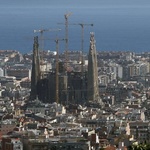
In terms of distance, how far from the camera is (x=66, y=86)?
5703cm

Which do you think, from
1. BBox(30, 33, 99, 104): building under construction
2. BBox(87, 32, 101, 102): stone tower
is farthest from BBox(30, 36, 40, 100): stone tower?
BBox(87, 32, 101, 102): stone tower

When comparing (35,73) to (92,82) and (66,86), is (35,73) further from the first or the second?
(92,82)

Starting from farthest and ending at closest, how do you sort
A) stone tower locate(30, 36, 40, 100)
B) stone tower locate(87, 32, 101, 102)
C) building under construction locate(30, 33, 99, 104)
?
stone tower locate(30, 36, 40, 100), stone tower locate(87, 32, 101, 102), building under construction locate(30, 33, 99, 104)

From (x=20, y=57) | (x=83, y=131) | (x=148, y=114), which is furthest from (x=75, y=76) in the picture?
(x=20, y=57)

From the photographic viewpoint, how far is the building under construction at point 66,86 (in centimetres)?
5600

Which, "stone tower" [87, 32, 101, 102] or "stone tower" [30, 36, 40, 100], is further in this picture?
"stone tower" [30, 36, 40, 100]

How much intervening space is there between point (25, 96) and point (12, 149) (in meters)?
29.2

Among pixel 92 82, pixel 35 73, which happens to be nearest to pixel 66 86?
pixel 92 82

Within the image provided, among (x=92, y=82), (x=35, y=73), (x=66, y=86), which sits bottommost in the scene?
(x=66, y=86)

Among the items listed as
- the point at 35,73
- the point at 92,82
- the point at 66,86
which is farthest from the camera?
the point at 35,73

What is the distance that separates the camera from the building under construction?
56.0 metres

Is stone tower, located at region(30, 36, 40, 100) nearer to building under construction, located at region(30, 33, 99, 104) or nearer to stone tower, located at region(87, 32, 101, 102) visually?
building under construction, located at region(30, 33, 99, 104)

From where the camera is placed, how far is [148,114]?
162ft

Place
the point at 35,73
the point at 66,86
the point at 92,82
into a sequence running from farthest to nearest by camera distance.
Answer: the point at 35,73 → the point at 92,82 → the point at 66,86
